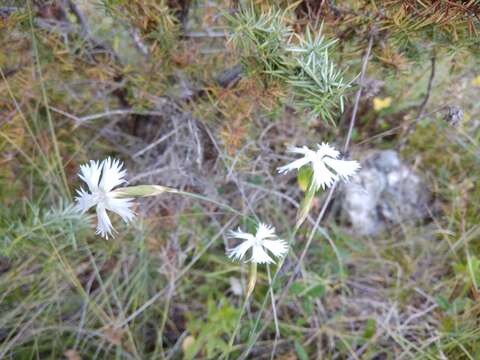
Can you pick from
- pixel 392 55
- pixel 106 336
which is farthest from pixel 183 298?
pixel 392 55

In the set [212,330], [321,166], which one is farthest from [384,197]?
[321,166]

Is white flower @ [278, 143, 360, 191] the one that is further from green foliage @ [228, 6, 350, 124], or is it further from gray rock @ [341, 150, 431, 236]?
gray rock @ [341, 150, 431, 236]


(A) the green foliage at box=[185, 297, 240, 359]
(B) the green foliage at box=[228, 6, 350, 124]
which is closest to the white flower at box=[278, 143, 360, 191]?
(B) the green foliage at box=[228, 6, 350, 124]

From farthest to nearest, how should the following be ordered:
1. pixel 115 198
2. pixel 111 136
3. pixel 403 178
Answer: pixel 403 178, pixel 111 136, pixel 115 198

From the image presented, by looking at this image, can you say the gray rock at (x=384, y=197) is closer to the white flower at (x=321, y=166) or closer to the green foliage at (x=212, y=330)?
the green foliage at (x=212, y=330)

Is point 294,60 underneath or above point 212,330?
above

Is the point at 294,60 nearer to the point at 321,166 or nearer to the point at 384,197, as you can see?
the point at 321,166

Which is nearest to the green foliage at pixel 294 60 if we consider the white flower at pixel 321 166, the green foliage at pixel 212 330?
the white flower at pixel 321 166

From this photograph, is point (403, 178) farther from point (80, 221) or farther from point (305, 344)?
point (80, 221)
